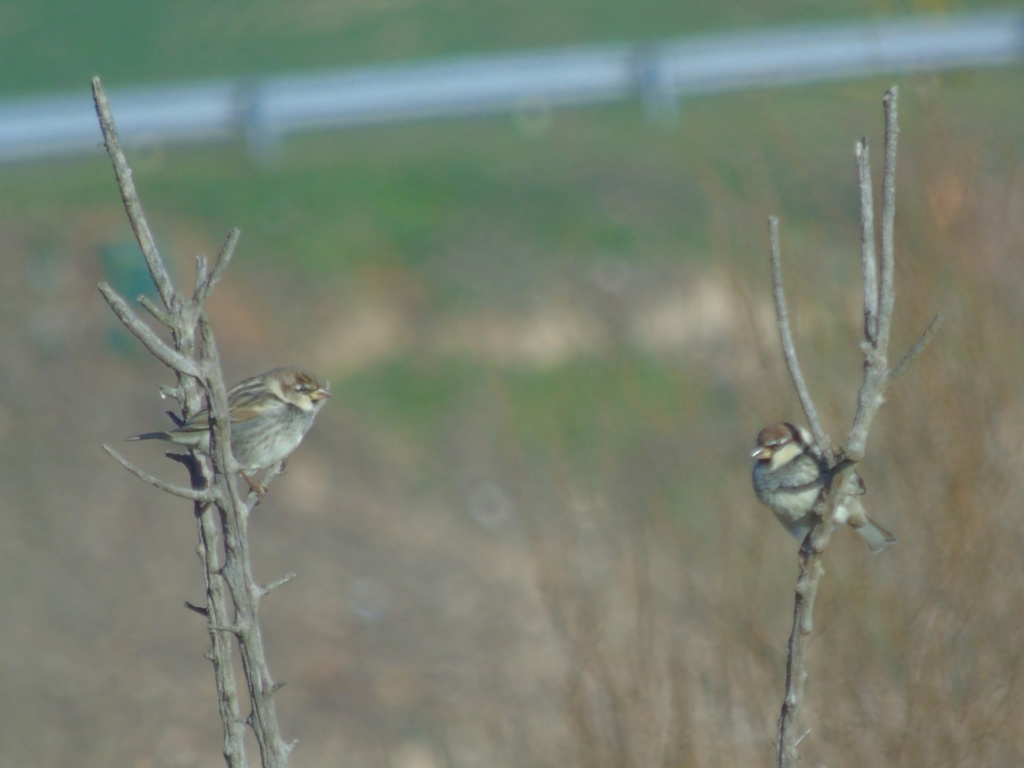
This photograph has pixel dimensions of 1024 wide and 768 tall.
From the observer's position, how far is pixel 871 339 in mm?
2494

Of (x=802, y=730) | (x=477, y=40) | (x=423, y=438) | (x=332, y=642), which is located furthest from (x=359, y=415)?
(x=477, y=40)

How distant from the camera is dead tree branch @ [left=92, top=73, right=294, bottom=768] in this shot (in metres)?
2.53

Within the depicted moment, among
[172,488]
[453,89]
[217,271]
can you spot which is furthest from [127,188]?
[453,89]

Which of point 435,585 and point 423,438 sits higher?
point 423,438

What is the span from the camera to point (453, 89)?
59.6 feet

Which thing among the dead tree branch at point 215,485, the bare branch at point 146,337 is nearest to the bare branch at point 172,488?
the dead tree branch at point 215,485

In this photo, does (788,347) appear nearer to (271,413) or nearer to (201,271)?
(201,271)

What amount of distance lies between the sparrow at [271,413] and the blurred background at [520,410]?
1.13m

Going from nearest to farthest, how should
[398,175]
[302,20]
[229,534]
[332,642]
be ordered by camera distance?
[229,534], [332,642], [398,175], [302,20]

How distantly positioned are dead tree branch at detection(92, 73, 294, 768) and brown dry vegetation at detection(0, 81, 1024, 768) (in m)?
2.53

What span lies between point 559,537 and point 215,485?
5.61 m

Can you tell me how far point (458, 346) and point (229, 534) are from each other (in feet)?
35.6

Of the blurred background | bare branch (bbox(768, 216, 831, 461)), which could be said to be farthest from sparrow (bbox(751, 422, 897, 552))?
bare branch (bbox(768, 216, 831, 461))

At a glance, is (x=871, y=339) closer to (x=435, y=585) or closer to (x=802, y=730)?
(x=802, y=730)
